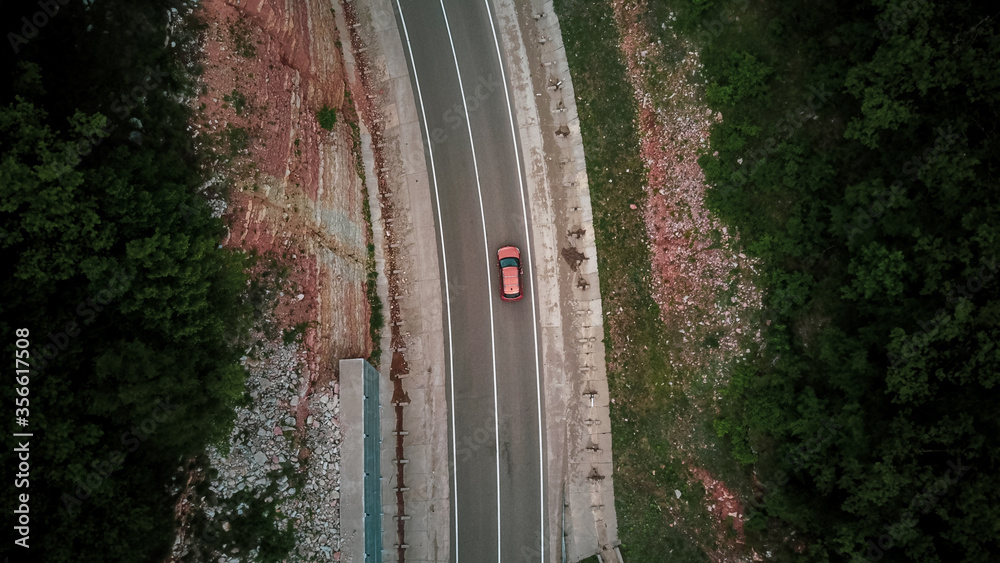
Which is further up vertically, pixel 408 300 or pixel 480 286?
pixel 480 286

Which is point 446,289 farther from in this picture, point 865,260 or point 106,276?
point 865,260

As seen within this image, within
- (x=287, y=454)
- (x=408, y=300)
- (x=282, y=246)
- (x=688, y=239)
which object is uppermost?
(x=688, y=239)

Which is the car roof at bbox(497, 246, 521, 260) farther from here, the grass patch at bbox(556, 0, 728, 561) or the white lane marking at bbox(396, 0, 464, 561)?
the grass patch at bbox(556, 0, 728, 561)

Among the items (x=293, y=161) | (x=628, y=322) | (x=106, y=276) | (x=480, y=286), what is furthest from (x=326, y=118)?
(x=628, y=322)

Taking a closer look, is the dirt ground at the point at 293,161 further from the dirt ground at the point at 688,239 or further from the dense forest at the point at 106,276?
the dirt ground at the point at 688,239

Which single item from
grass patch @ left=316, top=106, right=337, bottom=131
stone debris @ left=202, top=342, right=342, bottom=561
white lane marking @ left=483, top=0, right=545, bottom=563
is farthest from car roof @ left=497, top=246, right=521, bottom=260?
stone debris @ left=202, top=342, right=342, bottom=561

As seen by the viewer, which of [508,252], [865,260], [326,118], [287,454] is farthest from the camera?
[508,252]

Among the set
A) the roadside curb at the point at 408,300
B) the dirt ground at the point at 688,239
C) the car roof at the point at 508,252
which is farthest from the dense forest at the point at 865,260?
the roadside curb at the point at 408,300
